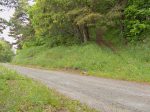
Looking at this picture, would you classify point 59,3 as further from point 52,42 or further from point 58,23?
point 52,42

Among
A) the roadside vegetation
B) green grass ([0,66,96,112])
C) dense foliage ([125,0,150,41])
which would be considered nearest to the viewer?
green grass ([0,66,96,112])

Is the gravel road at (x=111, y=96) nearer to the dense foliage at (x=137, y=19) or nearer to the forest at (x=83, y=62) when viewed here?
the forest at (x=83, y=62)

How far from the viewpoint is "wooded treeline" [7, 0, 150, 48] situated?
22453mm

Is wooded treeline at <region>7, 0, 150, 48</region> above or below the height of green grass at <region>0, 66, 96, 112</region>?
above

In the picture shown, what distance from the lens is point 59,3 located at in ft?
81.7

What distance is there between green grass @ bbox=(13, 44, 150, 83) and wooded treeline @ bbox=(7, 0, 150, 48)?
1.82 meters

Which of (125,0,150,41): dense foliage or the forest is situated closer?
the forest

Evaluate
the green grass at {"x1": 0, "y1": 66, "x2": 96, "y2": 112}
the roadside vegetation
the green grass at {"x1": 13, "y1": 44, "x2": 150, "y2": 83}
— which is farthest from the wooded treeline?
the green grass at {"x1": 0, "y1": 66, "x2": 96, "y2": 112}

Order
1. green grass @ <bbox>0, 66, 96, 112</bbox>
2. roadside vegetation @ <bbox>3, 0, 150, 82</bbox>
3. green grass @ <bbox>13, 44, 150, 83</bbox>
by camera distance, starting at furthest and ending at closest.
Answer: roadside vegetation @ <bbox>3, 0, 150, 82</bbox>, green grass @ <bbox>13, 44, 150, 83</bbox>, green grass @ <bbox>0, 66, 96, 112</bbox>

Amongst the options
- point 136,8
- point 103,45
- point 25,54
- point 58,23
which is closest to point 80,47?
point 103,45

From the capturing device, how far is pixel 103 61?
1961 centimetres

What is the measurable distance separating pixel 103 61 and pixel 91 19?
468cm

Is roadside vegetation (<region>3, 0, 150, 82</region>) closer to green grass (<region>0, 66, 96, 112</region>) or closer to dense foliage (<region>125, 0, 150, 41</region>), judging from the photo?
dense foliage (<region>125, 0, 150, 41</region>)

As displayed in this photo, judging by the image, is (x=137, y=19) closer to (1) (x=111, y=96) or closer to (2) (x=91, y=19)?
(2) (x=91, y=19)
